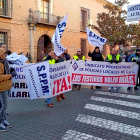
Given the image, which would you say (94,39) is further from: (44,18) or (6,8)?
(44,18)

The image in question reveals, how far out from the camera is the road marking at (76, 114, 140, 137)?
436cm

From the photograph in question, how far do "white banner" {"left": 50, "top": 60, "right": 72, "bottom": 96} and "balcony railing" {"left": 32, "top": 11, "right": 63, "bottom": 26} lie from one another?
13.2 meters

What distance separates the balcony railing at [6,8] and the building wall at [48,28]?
0.45 m

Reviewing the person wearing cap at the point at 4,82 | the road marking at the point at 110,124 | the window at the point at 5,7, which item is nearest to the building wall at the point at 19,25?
the window at the point at 5,7

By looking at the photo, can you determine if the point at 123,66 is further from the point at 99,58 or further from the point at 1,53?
the point at 1,53

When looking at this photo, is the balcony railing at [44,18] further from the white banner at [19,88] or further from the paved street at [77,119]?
the white banner at [19,88]

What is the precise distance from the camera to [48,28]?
20.7 m

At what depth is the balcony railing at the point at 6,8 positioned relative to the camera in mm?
16594

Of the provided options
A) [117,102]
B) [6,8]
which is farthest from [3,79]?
[6,8]

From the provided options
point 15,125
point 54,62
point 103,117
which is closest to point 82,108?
point 103,117

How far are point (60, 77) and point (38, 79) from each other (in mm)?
1176

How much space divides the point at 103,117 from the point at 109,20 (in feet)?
41.7

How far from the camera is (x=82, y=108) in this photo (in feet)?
19.8

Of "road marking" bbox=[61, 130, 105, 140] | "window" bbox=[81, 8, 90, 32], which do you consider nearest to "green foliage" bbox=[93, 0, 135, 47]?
"window" bbox=[81, 8, 90, 32]
